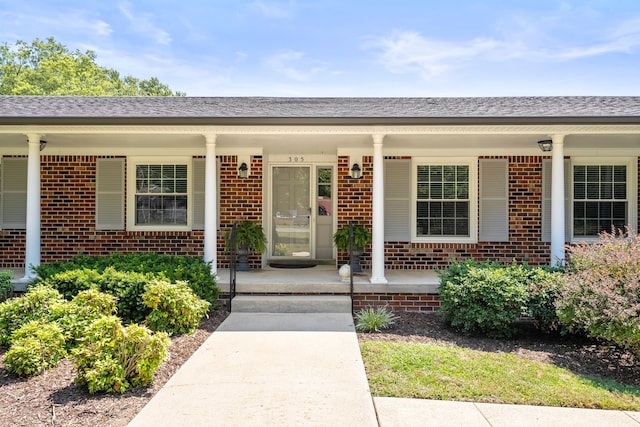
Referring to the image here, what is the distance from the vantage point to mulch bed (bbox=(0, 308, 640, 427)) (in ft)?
10.5

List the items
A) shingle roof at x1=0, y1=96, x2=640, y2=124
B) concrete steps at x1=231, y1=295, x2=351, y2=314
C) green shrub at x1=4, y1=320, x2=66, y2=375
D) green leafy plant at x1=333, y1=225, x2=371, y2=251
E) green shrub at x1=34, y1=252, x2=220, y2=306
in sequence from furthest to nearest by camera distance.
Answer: green leafy plant at x1=333, y1=225, x2=371, y2=251 < concrete steps at x1=231, y1=295, x2=351, y2=314 < shingle roof at x1=0, y1=96, x2=640, y2=124 < green shrub at x1=34, y1=252, x2=220, y2=306 < green shrub at x1=4, y1=320, x2=66, y2=375

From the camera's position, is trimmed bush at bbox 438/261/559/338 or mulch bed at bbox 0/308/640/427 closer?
mulch bed at bbox 0/308/640/427

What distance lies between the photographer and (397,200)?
8.23 m

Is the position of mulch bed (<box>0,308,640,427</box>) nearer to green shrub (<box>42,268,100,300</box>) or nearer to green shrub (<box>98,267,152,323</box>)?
green shrub (<box>98,267,152,323</box>)

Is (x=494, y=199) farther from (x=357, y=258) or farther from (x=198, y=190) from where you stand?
(x=198, y=190)

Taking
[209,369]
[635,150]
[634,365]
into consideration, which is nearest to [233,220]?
[209,369]

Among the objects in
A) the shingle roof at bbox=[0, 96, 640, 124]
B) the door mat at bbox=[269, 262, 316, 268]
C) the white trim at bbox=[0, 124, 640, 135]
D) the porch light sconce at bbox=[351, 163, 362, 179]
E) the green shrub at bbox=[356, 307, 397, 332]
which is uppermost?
the shingle roof at bbox=[0, 96, 640, 124]

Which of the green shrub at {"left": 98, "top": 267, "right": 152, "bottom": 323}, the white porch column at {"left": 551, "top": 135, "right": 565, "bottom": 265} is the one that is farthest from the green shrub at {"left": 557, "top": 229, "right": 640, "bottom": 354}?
the green shrub at {"left": 98, "top": 267, "right": 152, "bottom": 323}

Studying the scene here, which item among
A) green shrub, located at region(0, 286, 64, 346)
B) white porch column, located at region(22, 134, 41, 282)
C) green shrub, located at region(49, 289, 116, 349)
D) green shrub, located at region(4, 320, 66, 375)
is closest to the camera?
green shrub, located at region(4, 320, 66, 375)

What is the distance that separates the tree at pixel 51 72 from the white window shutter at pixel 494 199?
81.5ft

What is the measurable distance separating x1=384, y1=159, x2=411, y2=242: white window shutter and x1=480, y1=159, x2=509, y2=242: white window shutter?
132 cm

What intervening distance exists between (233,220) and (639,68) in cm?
1460

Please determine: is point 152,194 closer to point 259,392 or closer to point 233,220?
point 233,220

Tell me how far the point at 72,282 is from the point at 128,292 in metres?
0.75
